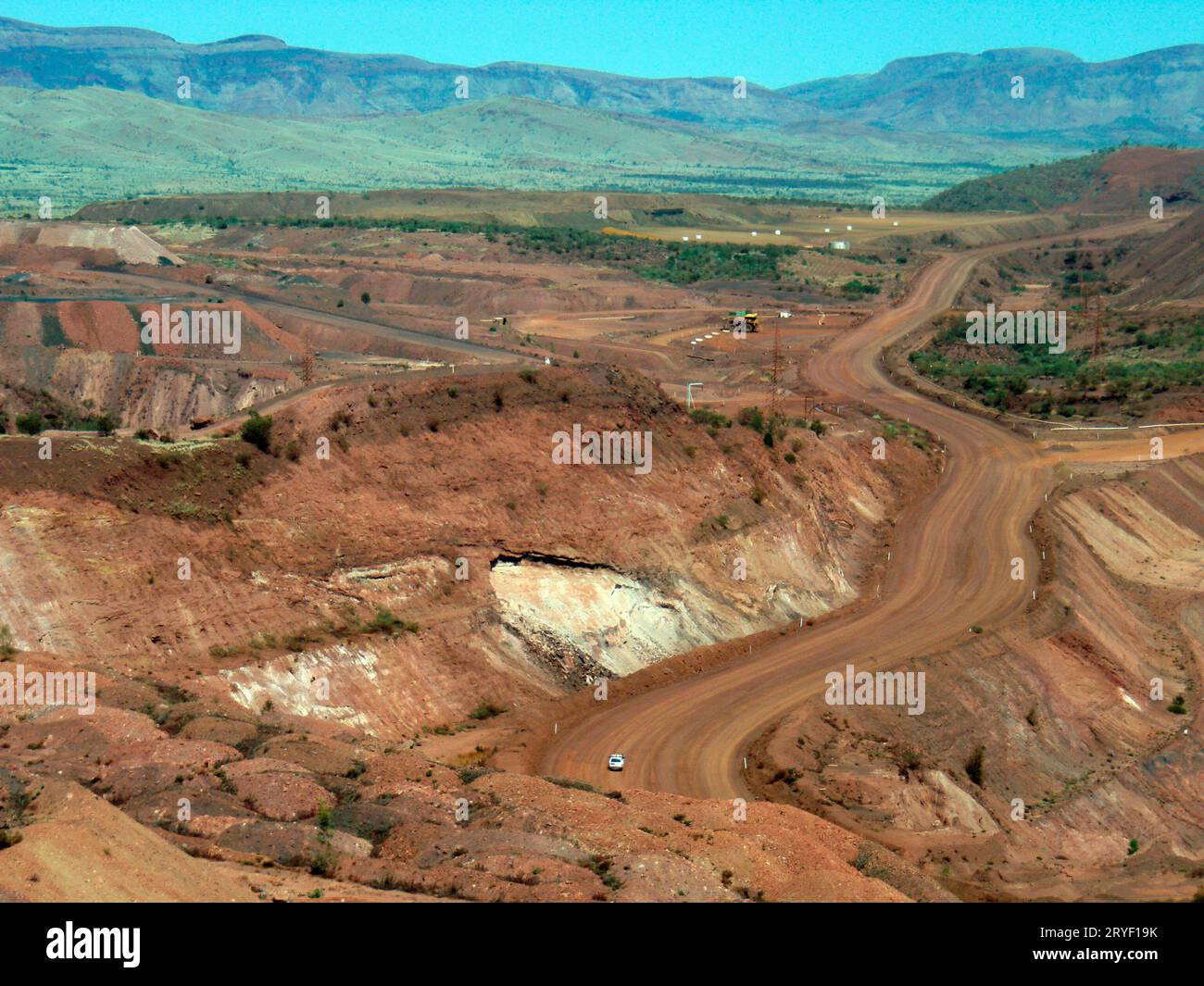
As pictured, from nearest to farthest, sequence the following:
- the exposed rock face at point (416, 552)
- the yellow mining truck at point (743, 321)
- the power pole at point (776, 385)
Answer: the exposed rock face at point (416, 552)
the power pole at point (776, 385)
the yellow mining truck at point (743, 321)

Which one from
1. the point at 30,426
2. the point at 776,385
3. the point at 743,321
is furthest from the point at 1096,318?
the point at 30,426

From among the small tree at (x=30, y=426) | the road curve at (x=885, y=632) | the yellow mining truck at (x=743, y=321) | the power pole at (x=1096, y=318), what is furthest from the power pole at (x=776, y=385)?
the small tree at (x=30, y=426)

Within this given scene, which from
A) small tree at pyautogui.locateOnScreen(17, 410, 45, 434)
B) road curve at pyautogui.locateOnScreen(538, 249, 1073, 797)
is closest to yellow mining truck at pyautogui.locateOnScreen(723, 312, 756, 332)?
road curve at pyautogui.locateOnScreen(538, 249, 1073, 797)

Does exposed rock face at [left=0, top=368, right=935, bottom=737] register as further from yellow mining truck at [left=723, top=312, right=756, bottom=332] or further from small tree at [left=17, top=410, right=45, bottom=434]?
yellow mining truck at [left=723, top=312, right=756, bottom=332]

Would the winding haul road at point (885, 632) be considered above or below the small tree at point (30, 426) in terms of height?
below

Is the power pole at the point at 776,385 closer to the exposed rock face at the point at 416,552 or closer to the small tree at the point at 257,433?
the exposed rock face at the point at 416,552

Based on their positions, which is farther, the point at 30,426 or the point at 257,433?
the point at 30,426

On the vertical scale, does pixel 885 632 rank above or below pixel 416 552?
below

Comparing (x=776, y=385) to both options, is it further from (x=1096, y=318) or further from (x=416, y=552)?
(x=416, y=552)

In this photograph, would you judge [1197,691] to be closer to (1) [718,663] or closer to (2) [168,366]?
(1) [718,663]
